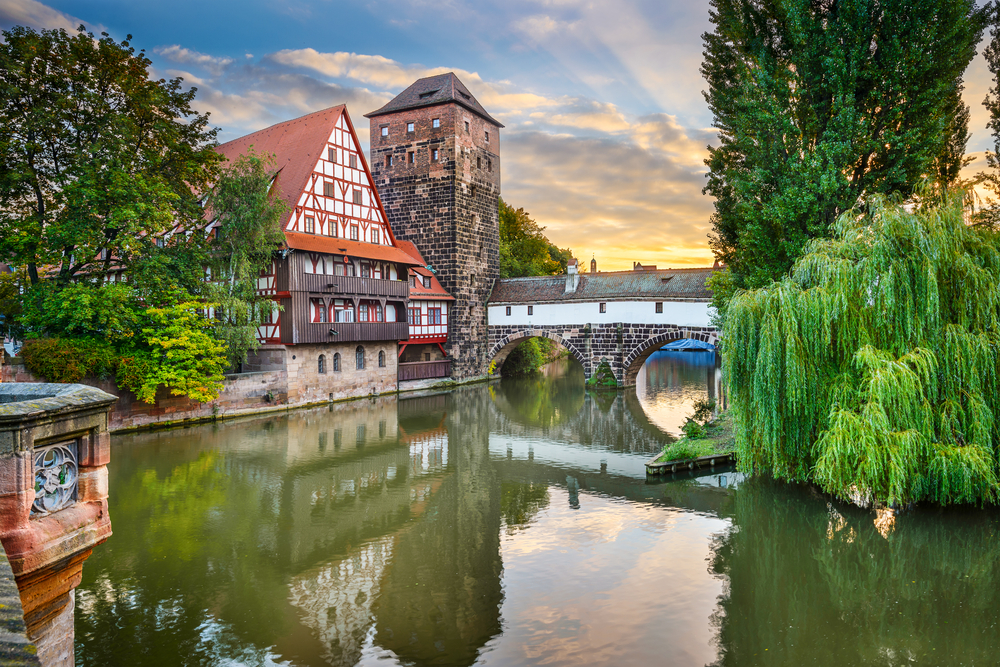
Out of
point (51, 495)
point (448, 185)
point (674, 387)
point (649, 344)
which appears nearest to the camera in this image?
point (51, 495)

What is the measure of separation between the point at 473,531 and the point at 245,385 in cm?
1342

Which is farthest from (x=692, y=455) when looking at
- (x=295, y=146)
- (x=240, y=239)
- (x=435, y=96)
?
(x=435, y=96)

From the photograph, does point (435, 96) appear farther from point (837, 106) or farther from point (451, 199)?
point (837, 106)

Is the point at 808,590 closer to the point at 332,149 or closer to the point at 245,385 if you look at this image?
the point at 245,385

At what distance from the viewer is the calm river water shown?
669 cm

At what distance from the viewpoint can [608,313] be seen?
28.9 m

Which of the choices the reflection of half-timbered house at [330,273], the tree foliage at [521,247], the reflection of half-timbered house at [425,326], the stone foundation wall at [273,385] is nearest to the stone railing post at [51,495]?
the stone foundation wall at [273,385]

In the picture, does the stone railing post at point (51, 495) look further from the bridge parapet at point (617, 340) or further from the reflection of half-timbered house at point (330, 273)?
the bridge parapet at point (617, 340)

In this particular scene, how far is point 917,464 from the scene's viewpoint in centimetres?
942

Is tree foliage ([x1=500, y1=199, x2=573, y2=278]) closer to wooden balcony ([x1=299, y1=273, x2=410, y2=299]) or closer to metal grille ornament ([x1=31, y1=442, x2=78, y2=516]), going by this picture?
wooden balcony ([x1=299, y1=273, x2=410, y2=299])

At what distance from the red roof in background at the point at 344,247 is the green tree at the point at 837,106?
14689 mm

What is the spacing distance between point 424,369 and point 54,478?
2624cm

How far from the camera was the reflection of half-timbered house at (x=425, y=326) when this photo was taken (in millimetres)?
29328

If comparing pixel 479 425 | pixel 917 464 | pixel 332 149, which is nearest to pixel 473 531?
pixel 917 464
